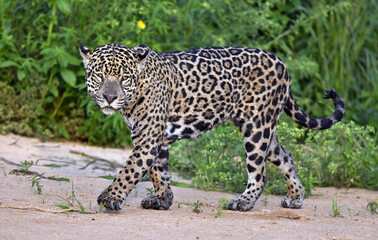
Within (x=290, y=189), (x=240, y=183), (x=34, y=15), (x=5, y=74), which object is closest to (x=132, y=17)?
(x=34, y=15)

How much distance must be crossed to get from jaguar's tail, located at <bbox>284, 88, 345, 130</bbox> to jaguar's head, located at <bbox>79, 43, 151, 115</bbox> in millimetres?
1823

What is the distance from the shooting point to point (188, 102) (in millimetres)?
5703

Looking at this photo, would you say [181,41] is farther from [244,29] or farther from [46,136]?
[46,136]

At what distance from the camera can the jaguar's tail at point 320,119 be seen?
618 centimetres

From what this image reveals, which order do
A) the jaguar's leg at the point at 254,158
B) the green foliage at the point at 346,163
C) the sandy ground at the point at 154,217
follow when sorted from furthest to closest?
the green foliage at the point at 346,163 < the jaguar's leg at the point at 254,158 < the sandy ground at the point at 154,217

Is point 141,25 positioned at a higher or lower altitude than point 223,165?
higher

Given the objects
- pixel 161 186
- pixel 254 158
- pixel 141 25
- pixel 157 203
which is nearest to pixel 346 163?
pixel 254 158

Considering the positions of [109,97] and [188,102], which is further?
[188,102]

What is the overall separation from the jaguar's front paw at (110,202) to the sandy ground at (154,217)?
7cm

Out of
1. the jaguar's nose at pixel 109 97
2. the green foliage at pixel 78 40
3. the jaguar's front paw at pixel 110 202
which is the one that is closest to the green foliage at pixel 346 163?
the green foliage at pixel 78 40

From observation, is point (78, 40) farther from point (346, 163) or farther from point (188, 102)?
point (346, 163)

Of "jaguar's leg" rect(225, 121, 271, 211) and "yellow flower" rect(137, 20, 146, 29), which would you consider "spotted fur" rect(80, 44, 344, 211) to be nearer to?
"jaguar's leg" rect(225, 121, 271, 211)

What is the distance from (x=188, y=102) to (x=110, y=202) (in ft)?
4.30

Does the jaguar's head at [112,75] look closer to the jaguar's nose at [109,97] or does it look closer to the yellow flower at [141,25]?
the jaguar's nose at [109,97]
